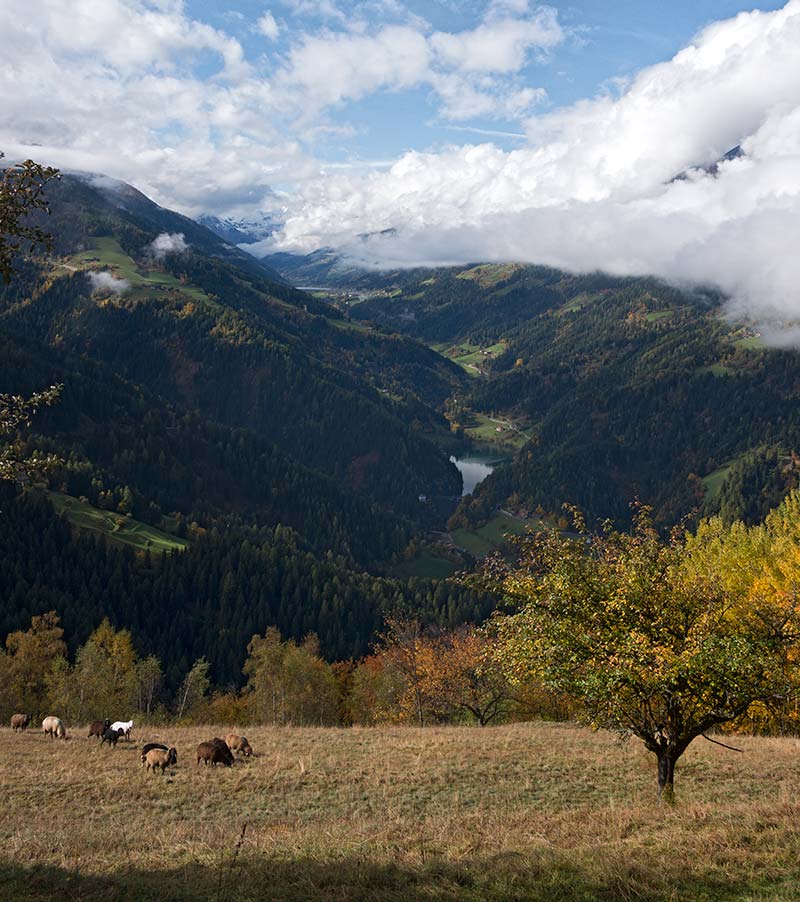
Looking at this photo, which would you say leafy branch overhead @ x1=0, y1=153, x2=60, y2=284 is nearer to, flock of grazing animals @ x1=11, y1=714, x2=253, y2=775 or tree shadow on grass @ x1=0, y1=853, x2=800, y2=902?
tree shadow on grass @ x1=0, y1=853, x2=800, y2=902

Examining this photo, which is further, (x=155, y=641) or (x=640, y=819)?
(x=155, y=641)

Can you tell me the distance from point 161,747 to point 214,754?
3911 millimetres

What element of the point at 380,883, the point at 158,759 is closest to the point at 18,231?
the point at 380,883

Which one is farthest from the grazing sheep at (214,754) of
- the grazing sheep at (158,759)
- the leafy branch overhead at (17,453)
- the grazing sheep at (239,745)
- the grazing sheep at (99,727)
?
the leafy branch overhead at (17,453)

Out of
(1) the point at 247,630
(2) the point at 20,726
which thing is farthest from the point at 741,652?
(1) the point at 247,630

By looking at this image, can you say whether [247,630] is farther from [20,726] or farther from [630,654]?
[630,654]

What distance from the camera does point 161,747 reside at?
38.0m

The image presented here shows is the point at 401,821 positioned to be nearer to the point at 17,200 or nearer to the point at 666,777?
the point at 666,777

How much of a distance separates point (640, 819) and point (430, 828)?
7512 mm

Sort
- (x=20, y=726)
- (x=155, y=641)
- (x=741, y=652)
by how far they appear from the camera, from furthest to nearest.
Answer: (x=155, y=641) < (x=20, y=726) < (x=741, y=652)

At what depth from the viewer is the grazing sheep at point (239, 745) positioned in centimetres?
3975

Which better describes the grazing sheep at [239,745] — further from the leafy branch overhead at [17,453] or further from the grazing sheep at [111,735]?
the leafy branch overhead at [17,453]

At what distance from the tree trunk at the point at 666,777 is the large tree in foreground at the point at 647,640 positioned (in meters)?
0.06

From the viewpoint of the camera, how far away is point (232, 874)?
16.2 meters
